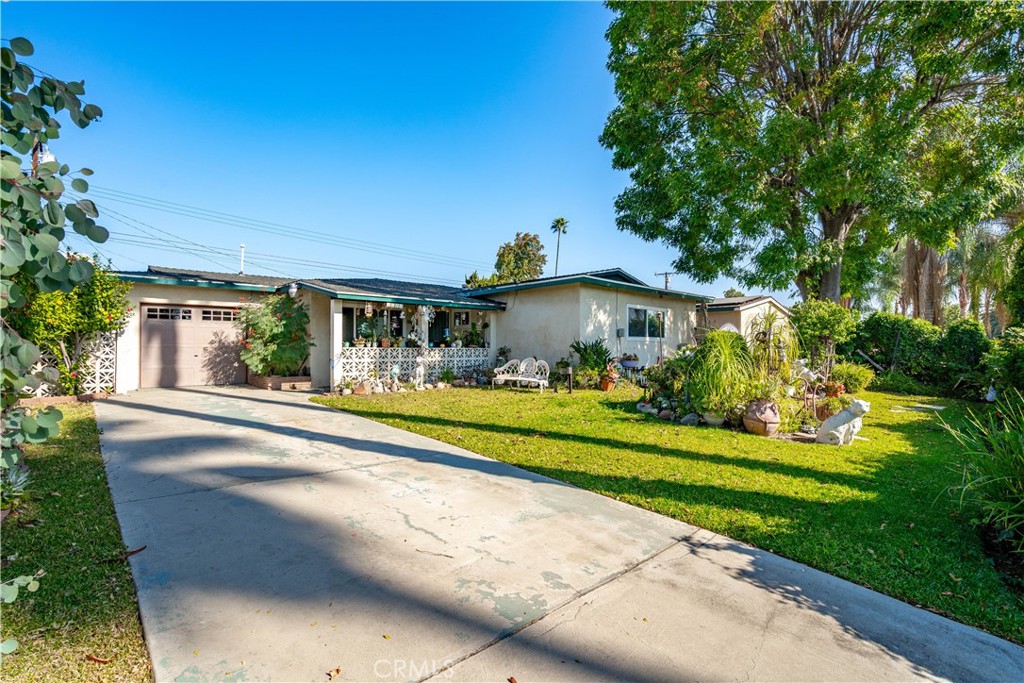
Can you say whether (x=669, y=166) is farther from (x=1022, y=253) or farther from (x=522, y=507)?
(x=522, y=507)

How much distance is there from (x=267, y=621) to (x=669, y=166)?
17391mm

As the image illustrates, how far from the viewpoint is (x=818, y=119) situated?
1394 centimetres

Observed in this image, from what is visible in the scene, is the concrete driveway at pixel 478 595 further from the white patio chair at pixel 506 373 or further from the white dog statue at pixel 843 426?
the white patio chair at pixel 506 373

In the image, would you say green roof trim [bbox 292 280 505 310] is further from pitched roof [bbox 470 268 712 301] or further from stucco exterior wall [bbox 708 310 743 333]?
stucco exterior wall [bbox 708 310 743 333]

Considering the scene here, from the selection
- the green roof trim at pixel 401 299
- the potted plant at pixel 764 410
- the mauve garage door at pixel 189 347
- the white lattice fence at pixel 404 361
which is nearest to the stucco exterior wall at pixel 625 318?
the green roof trim at pixel 401 299

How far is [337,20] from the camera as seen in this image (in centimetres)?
941

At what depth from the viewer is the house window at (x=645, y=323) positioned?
602 inches

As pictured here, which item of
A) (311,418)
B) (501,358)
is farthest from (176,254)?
(311,418)

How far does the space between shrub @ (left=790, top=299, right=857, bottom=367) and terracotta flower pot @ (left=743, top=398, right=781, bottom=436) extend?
727 centimetres

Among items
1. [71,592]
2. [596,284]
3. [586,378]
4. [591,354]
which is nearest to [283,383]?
[586,378]

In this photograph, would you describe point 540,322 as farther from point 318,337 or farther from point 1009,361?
point 1009,361

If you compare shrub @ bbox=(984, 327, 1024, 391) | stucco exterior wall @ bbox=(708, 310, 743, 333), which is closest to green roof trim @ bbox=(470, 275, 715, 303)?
stucco exterior wall @ bbox=(708, 310, 743, 333)

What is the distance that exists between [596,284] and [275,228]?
91.1 feet

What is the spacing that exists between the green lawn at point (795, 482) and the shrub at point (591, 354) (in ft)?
12.0
